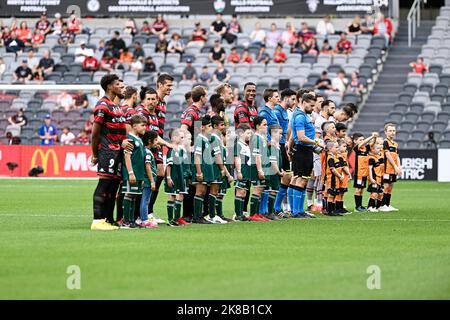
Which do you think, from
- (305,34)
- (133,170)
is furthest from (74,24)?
A: (133,170)

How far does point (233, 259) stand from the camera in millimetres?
11156

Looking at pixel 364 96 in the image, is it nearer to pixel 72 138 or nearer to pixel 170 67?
pixel 170 67

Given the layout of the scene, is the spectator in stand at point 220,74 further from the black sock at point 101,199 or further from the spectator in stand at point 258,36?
the black sock at point 101,199

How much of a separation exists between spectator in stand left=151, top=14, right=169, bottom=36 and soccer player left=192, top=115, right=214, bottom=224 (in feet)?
85.2

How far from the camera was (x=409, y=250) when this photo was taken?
12.2m

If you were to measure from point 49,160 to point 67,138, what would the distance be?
3.34 ft

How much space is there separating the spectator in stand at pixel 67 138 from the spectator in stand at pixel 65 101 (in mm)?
818

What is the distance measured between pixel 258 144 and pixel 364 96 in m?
21.3

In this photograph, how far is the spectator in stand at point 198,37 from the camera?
4094cm

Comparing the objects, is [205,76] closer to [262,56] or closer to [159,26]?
[262,56]

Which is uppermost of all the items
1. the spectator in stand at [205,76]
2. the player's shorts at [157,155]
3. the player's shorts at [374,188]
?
the spectator in stand at [205,76]

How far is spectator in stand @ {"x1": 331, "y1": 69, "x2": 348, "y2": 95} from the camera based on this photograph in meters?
36.3

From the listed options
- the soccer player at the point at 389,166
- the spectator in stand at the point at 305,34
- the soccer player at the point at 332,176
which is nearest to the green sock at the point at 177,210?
the soccer player at the point at 332,176
